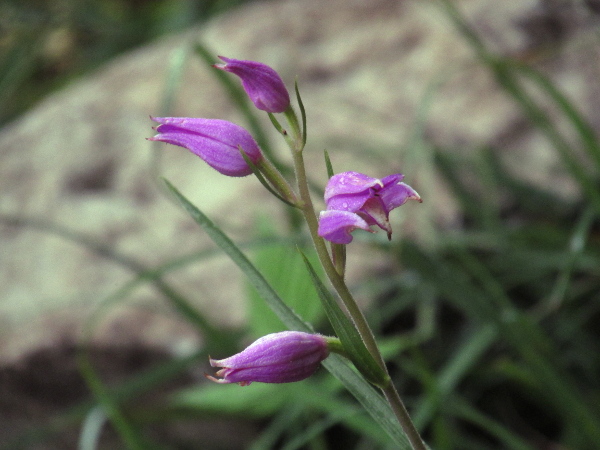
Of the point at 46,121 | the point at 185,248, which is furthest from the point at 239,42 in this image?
the point at 185,248

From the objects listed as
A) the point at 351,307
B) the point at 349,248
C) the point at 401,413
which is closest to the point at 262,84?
the point at 351,307

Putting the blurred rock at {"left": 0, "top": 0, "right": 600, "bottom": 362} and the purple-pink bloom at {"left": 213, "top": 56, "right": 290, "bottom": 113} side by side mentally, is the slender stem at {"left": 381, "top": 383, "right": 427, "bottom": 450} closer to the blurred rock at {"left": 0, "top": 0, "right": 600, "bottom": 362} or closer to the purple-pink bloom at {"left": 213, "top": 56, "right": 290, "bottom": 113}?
the purple-pink bloom at {"left": 213, "top": 56, "right": 290, "bottom": 113}

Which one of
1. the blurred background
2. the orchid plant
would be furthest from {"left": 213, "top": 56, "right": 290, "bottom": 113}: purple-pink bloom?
the blurred background

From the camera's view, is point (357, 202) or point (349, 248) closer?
point (357, 202)

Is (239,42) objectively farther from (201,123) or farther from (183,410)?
(201,123)

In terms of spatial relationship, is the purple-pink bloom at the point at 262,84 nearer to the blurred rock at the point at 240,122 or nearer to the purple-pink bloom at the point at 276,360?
the purple-pink bloom at the point at 276,360

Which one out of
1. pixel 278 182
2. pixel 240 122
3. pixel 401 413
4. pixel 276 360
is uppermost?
pixel 240 122

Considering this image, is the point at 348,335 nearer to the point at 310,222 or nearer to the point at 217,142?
the point at 310,222

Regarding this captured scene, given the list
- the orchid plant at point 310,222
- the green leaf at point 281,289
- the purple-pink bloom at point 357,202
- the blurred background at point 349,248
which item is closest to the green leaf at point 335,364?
the orchid plant at point 310,222
